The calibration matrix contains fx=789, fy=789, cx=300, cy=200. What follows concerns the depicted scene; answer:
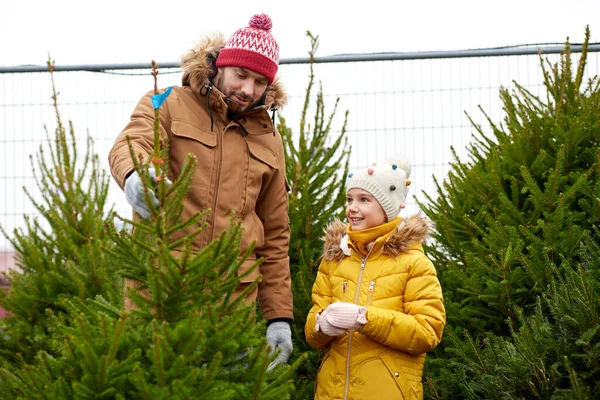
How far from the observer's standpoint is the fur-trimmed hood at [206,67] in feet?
11.1

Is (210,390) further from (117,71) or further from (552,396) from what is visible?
(117,71)

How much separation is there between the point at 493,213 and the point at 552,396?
55.2 inches

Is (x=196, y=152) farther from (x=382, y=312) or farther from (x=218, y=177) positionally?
(x=382, y=312)

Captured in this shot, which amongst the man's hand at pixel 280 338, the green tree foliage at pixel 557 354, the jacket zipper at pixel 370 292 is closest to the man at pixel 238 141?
the man's hand at pixel 280 338

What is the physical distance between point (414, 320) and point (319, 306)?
51cm

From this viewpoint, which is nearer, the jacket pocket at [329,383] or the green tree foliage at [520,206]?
the jacket pocket at [329,383]

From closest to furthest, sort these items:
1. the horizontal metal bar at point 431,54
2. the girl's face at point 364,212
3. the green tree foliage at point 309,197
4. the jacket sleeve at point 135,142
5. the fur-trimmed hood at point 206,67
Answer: the jacket sleeve at point 135,142, the fur-trimmed hood at point 206,67, the girl's face at point 364,212, the green tree foliage at point 309,197, the horizontal metal bar at point 431,54

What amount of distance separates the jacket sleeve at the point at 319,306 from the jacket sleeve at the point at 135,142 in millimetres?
1058

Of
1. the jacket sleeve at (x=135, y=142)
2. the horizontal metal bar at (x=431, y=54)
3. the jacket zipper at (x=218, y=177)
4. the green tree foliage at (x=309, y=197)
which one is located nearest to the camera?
the jacket sleeve at (x=135, y=142)

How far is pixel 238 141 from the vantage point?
3.35m

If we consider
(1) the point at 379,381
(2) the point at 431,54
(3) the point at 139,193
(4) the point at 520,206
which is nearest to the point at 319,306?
(1) the point at 379,381

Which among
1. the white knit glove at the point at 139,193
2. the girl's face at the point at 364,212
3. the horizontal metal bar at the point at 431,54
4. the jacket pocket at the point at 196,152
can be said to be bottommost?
the girl's face at the point at 364,212

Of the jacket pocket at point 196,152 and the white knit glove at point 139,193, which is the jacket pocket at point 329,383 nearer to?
the jacket pocket at point 196,152

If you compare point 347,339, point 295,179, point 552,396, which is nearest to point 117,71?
point 295,179
